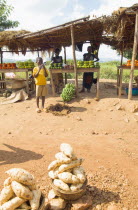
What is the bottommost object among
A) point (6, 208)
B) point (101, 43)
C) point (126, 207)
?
point (126, 207)

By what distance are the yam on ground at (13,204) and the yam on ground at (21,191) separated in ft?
0.16

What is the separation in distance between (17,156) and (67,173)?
1.82 meters

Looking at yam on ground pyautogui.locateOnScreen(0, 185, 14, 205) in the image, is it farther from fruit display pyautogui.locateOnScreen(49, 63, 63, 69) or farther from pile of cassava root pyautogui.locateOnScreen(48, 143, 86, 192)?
fruit display pyautogui.locateOnScreen(49, 63, 63, 69)

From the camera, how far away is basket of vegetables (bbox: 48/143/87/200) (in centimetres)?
233

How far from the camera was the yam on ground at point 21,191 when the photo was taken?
2.00m

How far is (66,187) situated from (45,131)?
3.23m

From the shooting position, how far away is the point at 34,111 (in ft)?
23.3

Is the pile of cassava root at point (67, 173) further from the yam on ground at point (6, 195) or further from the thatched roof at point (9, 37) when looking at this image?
the thatched roof at point (9, 37)

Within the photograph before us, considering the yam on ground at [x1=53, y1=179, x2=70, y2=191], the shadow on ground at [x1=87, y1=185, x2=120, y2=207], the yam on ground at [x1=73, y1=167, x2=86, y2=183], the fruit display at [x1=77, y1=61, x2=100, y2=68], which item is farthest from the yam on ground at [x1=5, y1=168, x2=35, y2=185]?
the fruit display at [x1=77, y1=61, x2=100, y2=68]

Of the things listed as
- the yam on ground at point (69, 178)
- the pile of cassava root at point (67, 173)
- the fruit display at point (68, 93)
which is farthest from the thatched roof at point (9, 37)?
the yam on ground at point (69, 178)

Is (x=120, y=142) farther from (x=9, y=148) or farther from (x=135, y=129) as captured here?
(x=9, y=148)

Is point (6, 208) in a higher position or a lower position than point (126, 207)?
higher

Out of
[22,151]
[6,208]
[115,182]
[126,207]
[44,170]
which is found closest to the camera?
[6,208]

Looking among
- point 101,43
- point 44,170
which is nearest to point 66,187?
point 44,170
